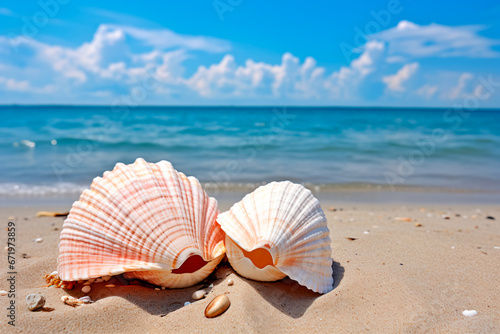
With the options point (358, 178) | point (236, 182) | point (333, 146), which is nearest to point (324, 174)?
point (358, 178)

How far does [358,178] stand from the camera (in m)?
9.50

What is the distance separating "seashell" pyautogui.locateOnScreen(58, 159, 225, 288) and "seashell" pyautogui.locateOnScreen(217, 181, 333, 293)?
8.9 inches

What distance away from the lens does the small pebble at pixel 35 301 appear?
2436mm

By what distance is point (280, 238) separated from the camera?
2479 millimetres

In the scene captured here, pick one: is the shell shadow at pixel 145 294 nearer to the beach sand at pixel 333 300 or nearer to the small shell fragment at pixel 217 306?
the beach sand at pixel 333 300

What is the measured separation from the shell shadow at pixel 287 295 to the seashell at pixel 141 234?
1.43ft

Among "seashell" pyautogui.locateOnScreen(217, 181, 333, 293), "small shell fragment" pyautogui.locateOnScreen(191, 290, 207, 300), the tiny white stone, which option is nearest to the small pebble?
"small shell fragment" pyautogui.locateOnScreen(191, 290, 207, 300)

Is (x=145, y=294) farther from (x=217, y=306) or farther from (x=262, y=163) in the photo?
(x=262, y=163)

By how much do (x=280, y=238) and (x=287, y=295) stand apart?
0.50 m

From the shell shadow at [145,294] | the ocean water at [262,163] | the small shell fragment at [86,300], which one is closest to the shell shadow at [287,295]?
the shell shadow at [145,294]

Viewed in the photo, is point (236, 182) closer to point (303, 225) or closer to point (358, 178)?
point (358, 178)

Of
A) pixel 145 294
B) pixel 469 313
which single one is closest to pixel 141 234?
pixel 145 294

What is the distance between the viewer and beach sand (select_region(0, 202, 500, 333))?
232 cm

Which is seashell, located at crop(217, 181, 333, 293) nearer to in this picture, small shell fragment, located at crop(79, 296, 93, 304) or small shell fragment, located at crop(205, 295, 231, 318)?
small shell fragment, located at crop(205, 295, 231, 318)
